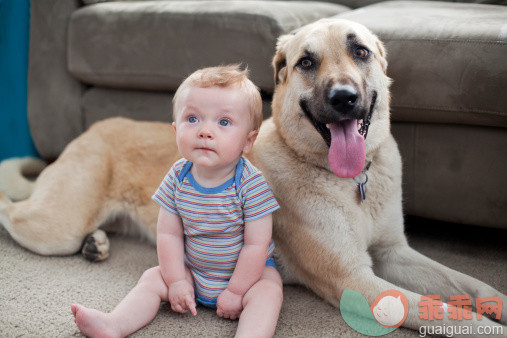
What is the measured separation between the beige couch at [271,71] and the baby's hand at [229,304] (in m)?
1.08

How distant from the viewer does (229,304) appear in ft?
5.00

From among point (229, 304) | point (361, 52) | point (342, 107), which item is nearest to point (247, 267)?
point (229, 304)

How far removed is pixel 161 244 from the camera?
1.60 meters

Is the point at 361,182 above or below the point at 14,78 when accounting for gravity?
below

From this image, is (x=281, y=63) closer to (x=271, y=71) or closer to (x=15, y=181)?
(x=271, y=71)

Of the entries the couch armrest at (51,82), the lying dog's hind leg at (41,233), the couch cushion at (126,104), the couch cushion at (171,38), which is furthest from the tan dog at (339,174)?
the couch armrest at (51,82)

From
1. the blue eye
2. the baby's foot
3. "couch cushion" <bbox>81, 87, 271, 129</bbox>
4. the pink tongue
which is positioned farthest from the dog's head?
"couch cushion" <bbox>81, 87, 271, 129</bbox>

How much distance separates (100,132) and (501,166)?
1.82 meters

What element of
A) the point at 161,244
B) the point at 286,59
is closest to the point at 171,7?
the point at 286,59

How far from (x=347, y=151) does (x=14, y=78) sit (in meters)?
2.37

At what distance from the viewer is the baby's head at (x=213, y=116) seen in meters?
1.47

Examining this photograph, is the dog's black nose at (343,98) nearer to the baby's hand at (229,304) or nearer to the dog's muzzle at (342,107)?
the dog's muzzle at (342,107)

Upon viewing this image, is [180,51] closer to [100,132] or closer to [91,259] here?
[100,132]

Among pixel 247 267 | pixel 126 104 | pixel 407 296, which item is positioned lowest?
pixel 407 296
